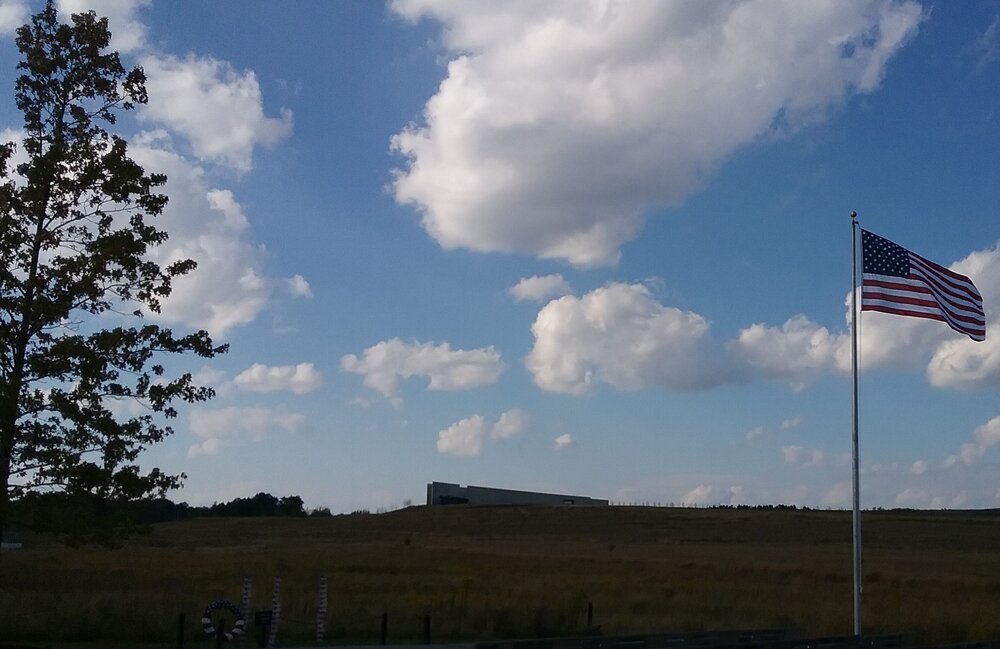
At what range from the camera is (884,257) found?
23047 millimetres

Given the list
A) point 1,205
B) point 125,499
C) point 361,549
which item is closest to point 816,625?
point 125,499

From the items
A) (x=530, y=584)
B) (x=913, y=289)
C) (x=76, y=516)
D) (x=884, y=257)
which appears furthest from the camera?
(x=530, y=584)

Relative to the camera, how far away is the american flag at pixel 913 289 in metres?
22.5

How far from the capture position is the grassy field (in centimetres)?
2570

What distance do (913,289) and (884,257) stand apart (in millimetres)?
882

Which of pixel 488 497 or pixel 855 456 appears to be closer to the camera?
pixel 855 456

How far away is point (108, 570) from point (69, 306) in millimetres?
29828

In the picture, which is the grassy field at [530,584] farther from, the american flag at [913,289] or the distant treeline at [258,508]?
the distant treeline at [258,508]

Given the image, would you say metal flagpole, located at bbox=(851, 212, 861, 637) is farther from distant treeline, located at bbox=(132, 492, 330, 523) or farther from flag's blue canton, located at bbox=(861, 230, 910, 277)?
distant treeline, located at bbox=(132, 492, 330, 523)

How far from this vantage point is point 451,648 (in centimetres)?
2098

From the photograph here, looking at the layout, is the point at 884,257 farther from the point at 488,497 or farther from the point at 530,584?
the point at 488,497

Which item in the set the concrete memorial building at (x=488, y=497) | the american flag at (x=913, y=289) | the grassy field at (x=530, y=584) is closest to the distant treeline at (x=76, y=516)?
the grassy field at (x=530, y=584)

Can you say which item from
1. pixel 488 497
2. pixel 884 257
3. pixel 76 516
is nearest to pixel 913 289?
pixel 884 257

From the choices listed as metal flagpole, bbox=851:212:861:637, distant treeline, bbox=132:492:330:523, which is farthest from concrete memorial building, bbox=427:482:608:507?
metal flagpole, bbox=851:212:861:637
